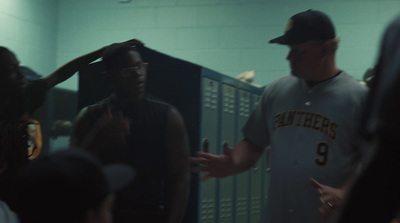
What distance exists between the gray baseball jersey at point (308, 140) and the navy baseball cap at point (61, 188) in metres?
0.85

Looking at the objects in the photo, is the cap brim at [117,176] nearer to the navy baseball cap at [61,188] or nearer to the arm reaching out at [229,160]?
the navy baseball cap at [61,188]

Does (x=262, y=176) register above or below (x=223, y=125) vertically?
below

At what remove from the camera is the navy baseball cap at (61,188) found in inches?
48.8

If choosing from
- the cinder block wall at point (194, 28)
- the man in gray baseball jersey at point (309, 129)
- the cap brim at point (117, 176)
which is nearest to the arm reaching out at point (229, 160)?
the man in gray baseball jersey at point (309, 129)

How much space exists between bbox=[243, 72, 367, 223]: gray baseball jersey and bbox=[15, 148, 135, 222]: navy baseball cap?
85 cm

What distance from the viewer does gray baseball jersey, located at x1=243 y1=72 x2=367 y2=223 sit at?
1.98 metres

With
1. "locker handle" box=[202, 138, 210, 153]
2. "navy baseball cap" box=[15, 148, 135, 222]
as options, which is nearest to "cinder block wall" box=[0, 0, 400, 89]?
"locker handle" box=[202, 138, 210, 153]

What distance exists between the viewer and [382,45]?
0.83m

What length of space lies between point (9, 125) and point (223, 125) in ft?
3.93

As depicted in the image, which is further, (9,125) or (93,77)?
(93,77)

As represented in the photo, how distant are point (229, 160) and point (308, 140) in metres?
0.28

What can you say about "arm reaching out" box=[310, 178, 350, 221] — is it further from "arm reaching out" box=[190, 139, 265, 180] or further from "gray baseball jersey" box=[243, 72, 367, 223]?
"arm reaching out" box=[190, 139, 265, 180]

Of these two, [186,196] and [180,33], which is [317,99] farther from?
[180,33]

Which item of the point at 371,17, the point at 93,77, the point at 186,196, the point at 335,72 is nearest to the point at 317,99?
the point at 335,72
